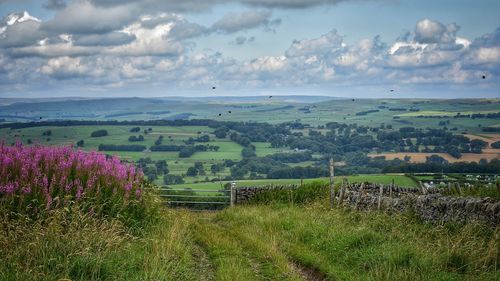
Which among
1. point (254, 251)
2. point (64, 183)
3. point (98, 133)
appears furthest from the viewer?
point (98, 133)

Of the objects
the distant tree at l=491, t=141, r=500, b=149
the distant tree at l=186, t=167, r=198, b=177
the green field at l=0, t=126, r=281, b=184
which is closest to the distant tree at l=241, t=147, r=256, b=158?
the green field at l=0, t=126, r=281, b=184

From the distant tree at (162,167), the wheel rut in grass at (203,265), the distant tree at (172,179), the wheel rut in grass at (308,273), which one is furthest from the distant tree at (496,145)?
the wheel rut in grass at (203,265)

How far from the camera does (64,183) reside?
37.0 ft

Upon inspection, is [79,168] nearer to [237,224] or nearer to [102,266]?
[102,266]

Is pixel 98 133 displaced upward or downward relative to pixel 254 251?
downward

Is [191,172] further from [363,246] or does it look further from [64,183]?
[363,246]

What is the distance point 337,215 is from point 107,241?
26.7 feet

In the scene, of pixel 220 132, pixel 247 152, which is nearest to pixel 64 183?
pixel 247 152

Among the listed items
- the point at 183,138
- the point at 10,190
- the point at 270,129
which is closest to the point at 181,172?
the point at 183,138

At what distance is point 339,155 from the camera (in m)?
120

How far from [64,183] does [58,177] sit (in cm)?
29

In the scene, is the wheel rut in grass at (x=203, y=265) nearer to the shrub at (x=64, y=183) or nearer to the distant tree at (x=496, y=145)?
the shrub at (x=64, y=183)

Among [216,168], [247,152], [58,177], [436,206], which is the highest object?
[58,177]

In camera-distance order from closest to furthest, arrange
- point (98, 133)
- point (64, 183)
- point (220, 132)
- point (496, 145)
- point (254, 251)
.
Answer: point (64, 183) → point (254, 251) → point (496, 145) → point (98, 133) → point (220, 132)
